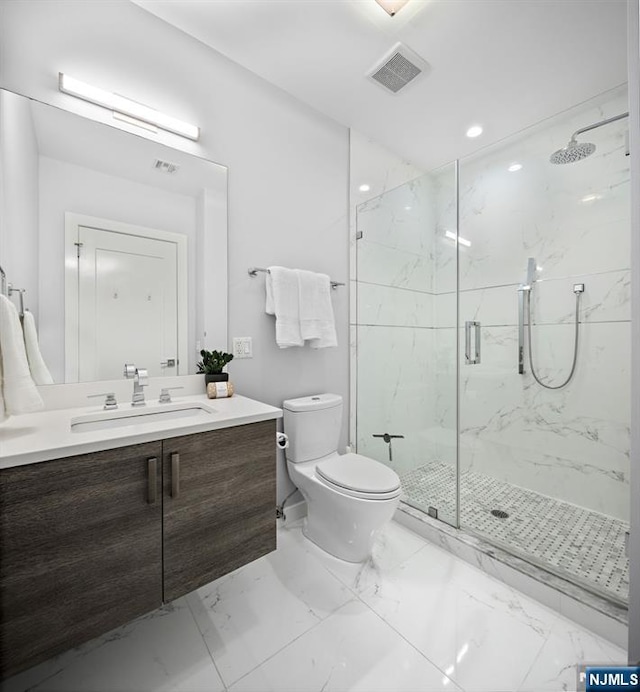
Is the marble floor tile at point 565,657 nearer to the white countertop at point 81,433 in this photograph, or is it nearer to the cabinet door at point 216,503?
the cabinet door at point 216,503

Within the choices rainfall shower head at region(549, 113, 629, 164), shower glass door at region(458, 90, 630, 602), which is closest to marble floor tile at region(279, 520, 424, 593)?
shower glass door at region(458, 90, 630, 602)

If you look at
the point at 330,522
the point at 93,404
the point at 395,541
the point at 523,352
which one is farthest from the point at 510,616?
the point at 93,404

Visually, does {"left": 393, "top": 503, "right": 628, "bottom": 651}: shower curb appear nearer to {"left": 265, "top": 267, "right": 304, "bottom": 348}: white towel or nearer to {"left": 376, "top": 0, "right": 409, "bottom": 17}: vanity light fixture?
{"left": 265, "top": 267, "right": 304, "bottom": 348}: white towel

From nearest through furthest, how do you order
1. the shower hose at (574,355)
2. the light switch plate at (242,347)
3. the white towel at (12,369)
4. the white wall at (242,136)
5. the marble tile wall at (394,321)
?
the white towel at (12,369), the white wall at (242,136), the light switch plate at (242,347), the shower hose at (574,355), the marble tile wall at (394,321)

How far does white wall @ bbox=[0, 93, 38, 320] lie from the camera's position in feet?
3.76

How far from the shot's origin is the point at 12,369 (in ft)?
3.12

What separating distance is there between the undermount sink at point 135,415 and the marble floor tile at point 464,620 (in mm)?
1081

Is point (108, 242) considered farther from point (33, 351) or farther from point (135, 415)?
point (135, 415)

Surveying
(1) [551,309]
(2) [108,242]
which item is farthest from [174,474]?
(1) [551,309]

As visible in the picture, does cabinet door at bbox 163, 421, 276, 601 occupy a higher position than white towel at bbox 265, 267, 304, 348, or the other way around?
white towel at bbox 265, 267, 304, 348

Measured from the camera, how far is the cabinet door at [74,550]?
789 mm

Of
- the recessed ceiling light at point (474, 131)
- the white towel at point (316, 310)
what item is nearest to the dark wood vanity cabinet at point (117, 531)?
the white towel at point (316, 310)

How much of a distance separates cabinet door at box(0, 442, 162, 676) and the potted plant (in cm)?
61

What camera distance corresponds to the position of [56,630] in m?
0.85
